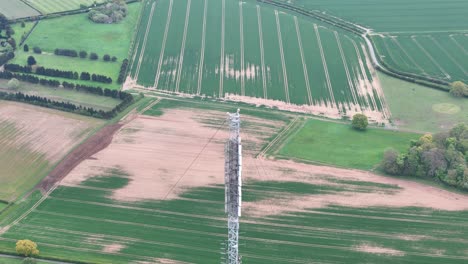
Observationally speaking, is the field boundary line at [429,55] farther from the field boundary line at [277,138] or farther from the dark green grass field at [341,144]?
the field boundary line at [277,138]

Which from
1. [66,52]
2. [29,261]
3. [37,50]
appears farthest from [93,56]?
[29,261]

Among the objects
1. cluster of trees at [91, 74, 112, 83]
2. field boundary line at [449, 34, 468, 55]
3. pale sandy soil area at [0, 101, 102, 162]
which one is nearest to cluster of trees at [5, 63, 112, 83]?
cluster of trees at [91, 74, 112, 83]

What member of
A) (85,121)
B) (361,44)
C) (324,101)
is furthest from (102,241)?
(361,44)

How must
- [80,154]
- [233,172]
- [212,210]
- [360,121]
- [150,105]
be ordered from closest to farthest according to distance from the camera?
[233,172]
[212,210]
[80,154]
[360,121]
[150,105]

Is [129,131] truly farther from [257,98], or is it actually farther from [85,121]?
[257,98]

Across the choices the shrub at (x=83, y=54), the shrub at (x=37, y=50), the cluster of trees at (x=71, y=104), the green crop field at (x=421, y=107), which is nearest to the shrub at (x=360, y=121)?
the green crop field at (x=421, y=107)

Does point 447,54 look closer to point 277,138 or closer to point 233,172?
point 277,138

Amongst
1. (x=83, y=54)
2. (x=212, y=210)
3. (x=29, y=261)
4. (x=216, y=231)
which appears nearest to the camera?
(x=29, y=261)

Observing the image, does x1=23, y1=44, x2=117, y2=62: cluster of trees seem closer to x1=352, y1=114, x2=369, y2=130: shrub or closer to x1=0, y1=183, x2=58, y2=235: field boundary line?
x1=0, y1=183, x2=58, y2=235: field boundary line
